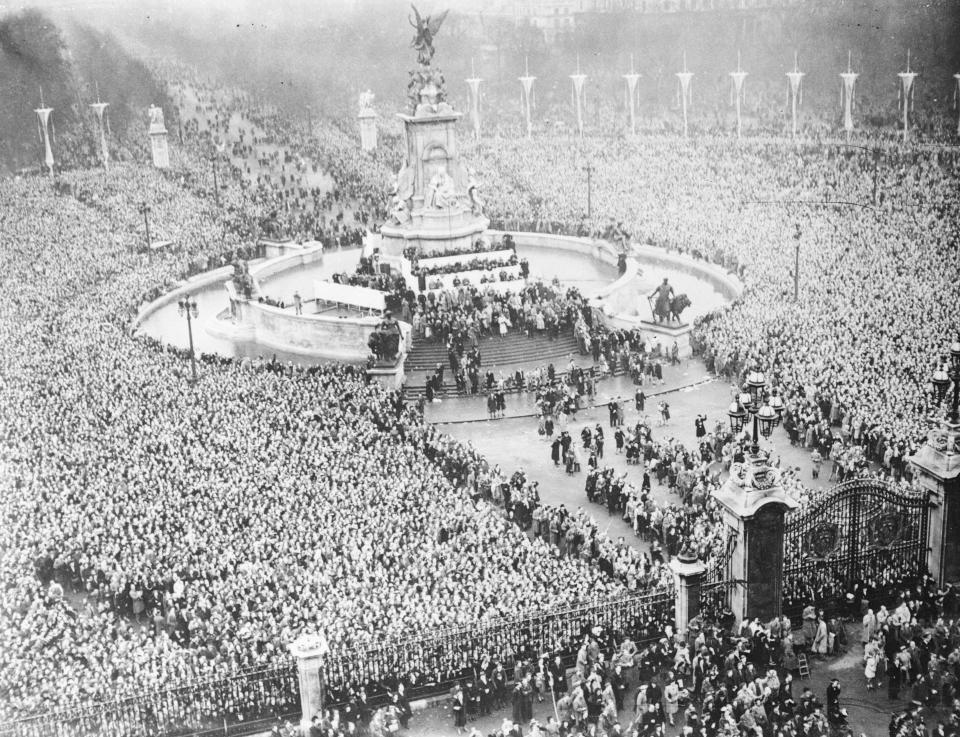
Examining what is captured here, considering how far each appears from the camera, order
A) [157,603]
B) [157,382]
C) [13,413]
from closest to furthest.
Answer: [157,603]
[13,413]
[157,382]

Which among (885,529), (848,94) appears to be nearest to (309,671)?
(885,529)

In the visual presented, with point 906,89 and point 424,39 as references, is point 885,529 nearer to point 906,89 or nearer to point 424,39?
point 424,39

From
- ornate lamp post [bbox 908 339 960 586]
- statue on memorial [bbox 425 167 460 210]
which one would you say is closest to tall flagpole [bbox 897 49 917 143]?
statue on memorial [bbox 425 167 460 210]

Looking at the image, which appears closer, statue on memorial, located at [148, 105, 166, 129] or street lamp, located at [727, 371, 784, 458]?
street lamp, located at [727, 371, 784, 458]

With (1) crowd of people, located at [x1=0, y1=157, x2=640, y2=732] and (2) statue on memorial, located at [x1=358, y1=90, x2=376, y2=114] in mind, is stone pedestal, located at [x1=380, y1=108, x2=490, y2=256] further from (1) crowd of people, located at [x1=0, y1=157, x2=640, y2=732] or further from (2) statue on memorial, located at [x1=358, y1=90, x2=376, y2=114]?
(2) statue on memorial, located at [x1=358, y1=90, x2=376, y2=114]

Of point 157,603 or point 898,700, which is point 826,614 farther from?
point 157,603

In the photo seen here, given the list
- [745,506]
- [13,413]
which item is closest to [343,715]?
[745,506]
